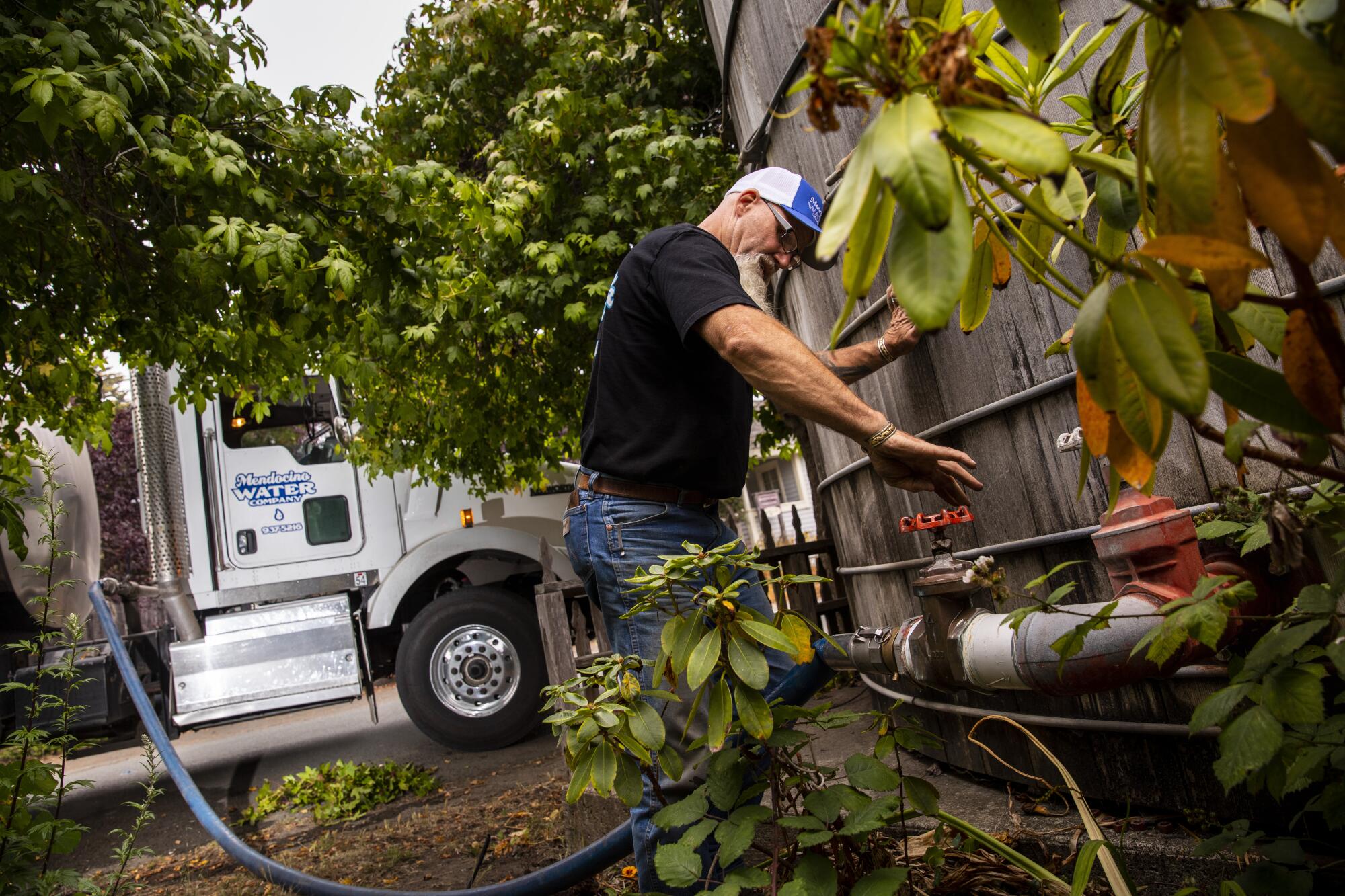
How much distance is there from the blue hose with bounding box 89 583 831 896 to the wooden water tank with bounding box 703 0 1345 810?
2.25ft

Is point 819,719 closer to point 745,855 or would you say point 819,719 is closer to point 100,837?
point 745,855

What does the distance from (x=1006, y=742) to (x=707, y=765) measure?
127 centimetres

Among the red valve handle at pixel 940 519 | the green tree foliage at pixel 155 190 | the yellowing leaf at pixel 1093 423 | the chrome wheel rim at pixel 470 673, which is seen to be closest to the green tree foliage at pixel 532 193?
the chrome wheel rim at pixel 470 673

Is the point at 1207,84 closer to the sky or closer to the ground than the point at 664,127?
closer to the ground

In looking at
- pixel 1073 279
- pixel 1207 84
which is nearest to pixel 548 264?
pixel 1073 279

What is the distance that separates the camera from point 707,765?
6.06 feet

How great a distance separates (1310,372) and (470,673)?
6223 mm

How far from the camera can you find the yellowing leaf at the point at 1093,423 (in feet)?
2.77

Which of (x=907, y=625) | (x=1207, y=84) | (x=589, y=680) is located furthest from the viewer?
(x=907, y=625)

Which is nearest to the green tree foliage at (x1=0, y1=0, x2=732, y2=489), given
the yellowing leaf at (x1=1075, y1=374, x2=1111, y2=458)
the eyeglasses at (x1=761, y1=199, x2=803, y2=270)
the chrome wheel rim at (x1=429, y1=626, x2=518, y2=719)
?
the chrome wheel rim at (x1=429, y1=626, x2=518, y2=719)

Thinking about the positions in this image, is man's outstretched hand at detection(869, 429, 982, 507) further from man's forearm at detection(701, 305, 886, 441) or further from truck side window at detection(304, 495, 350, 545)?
truck side window at detection(304, 495, 350, 545)

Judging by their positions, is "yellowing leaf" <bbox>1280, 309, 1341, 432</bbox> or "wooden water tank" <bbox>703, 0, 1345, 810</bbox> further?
"wooden water tank" <bbox>703, 0, 1345, 810</bbox>

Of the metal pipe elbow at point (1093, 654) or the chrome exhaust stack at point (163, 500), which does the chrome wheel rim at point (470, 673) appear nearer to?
the chrome exhaust stack at point (163, 500)

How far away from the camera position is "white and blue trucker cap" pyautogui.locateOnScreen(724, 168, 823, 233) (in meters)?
2.46
